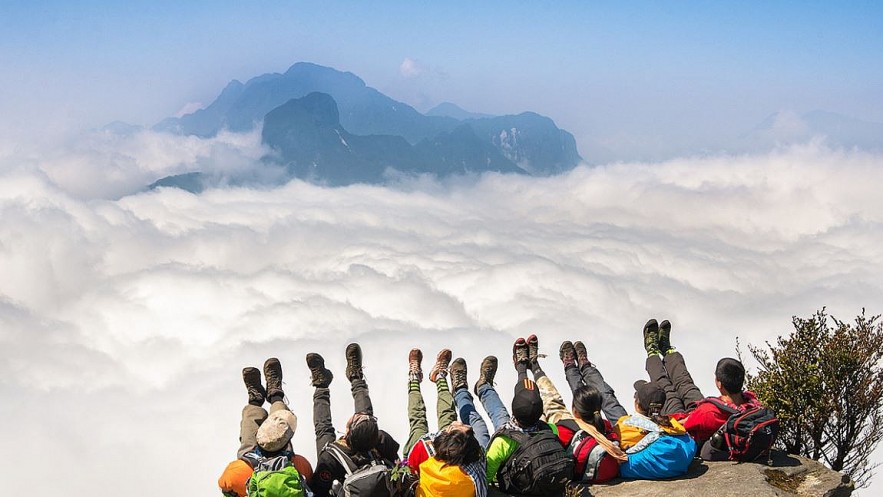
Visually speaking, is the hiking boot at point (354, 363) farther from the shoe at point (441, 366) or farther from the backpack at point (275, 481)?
the backpack at point (275, 481)

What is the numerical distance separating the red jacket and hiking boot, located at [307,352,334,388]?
244 inches

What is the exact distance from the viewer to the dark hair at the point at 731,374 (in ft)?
31.5

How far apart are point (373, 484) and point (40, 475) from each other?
516ft

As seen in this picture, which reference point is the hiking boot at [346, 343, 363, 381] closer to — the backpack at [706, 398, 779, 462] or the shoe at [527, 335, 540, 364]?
the shoe at [527, 335, 540, 364]

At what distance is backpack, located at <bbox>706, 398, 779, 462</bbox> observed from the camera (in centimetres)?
926

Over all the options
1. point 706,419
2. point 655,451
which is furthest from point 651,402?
point 706,419

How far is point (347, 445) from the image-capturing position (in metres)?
8.15

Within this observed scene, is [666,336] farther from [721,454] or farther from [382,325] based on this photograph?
[382,325]

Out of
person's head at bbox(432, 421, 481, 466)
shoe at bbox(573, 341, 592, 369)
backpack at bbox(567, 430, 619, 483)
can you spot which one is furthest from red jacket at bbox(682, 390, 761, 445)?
person's head at bbox(432, 421, 481, 466)

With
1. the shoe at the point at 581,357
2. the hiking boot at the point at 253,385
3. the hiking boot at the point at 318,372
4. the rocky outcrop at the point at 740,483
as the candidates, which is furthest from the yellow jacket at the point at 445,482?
the shoe at the point at 581,357

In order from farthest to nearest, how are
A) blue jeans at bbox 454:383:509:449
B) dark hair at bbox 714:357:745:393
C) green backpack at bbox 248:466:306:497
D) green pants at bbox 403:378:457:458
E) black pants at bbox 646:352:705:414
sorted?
black pants at bbox 646:352:705:414
blue jeans at bbox 454:383:509:449
green pants at bbox 403:378:457:458
dark hair at bbox 714:357:745:393
green backpack at bbox 248:466:306:497

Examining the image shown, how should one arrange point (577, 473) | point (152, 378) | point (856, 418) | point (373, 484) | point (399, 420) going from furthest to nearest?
point (152, 378), point (399, 420), point (856, 418), point (577, 473), point (373, 484)

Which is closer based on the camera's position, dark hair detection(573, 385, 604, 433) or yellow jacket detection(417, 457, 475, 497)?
yellow jacket detection(417, 457, 475, 497)

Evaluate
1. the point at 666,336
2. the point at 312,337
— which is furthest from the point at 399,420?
the point at 666,336
